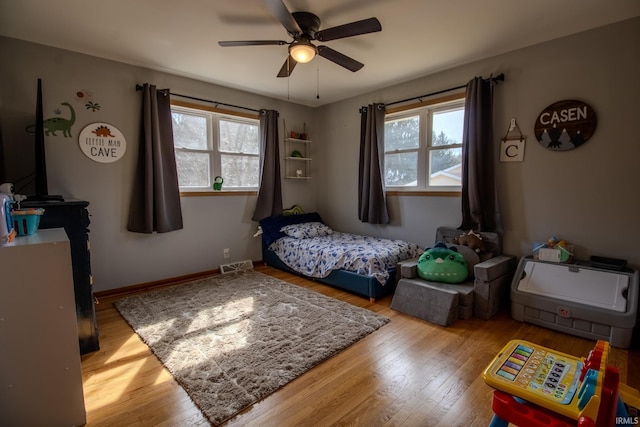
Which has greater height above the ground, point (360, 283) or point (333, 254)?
point (333, 254)

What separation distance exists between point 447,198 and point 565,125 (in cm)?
123

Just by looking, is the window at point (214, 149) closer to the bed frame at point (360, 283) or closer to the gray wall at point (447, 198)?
the gray wall at point (447, 198)

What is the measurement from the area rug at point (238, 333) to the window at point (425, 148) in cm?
182

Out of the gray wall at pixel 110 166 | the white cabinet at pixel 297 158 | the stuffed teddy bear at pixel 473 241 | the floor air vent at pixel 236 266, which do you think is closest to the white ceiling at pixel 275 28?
the gray wall at pixel 110 166

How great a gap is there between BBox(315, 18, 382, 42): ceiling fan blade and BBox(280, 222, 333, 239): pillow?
2.47m

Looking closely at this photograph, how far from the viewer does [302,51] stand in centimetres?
228

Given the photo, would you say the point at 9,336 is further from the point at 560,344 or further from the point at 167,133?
the point at 560,344

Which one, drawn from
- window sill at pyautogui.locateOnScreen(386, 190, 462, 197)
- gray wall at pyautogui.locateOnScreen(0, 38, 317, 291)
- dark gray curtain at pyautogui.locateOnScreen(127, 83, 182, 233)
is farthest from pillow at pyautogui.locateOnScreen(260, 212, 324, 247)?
window sill at pyautogui.locateOnScreen(386, 190, 462, 197)

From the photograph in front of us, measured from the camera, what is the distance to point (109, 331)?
8.07 feet

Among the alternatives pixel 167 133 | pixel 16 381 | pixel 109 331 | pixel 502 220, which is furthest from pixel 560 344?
pixel 167 133

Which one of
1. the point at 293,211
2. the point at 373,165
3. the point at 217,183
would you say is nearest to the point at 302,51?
the point at 373,165

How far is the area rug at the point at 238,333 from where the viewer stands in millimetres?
1777

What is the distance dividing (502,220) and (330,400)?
8.20 ft

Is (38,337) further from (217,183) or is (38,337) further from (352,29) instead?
(217,183)
